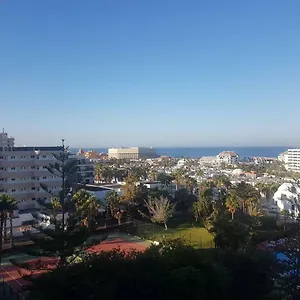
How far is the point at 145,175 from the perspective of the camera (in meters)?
68.7

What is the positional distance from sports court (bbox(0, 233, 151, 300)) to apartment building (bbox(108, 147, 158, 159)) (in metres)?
142

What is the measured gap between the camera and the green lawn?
25.4 meters

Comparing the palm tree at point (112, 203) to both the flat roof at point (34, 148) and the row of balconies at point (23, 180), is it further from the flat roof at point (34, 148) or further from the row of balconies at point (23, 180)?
the flat roof at point (34, 148)

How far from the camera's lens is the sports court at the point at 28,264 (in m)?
15.1

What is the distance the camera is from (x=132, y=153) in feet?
575

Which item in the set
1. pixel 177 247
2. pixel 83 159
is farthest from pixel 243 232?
pixel 83 159

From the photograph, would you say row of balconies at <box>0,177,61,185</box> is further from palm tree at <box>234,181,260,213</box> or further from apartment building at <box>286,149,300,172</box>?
apartment building at <box>286,149,300,172</box>

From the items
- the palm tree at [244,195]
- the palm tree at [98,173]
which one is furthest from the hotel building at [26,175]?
the palm tree at [98,173]

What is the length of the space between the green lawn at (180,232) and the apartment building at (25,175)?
528 inches

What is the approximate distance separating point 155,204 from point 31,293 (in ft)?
61.9

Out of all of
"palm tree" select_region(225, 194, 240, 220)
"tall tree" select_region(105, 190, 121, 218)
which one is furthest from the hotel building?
"palm tree" select_region(225, 194, 240, 220)

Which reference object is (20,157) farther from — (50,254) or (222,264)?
(222,264)

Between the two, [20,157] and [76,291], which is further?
[20,157]

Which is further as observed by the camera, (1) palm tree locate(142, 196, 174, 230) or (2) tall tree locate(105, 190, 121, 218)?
(2) tall tree locate(105, 190, 121, 218)
